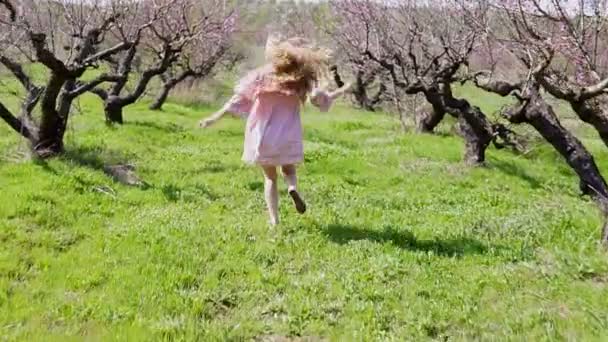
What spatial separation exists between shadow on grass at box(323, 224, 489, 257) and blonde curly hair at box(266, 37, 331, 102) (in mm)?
1725

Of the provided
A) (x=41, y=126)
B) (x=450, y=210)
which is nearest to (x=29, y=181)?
(x=41, y=126)

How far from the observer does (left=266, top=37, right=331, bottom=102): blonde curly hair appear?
7738mm

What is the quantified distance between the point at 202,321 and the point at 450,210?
553 centimetres

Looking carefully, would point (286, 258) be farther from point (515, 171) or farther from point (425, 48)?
point (425, 48)

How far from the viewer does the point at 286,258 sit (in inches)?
270

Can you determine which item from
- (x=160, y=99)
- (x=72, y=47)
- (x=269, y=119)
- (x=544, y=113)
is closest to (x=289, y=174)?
(x=269, y=119)

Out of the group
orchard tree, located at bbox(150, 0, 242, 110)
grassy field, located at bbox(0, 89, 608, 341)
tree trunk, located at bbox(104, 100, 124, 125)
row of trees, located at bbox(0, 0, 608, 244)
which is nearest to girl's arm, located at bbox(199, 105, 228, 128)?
grassy field, located at bbox(0, 89, 608, 341)

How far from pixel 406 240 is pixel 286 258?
160cm

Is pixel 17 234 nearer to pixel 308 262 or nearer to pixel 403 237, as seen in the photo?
pixel 308 262

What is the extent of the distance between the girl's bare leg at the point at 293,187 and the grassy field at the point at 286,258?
280 millimetres

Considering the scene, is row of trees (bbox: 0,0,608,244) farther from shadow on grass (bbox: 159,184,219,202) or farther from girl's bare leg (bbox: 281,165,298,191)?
girl's bare leg (bbox: 281,165,298,191)

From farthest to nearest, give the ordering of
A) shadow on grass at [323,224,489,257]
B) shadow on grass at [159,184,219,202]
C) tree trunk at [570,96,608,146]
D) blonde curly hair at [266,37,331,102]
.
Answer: shadow on grass at [159,184,219,202], tree trunk at [570,96,608,146], blonde curly hair at [266,37,331,102], shadow on grass at [323,224,489,257]

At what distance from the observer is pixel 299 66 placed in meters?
7.78

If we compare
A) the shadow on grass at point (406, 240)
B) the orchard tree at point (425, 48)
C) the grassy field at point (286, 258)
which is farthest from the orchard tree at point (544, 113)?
the orchard tree at point (425, 48)
